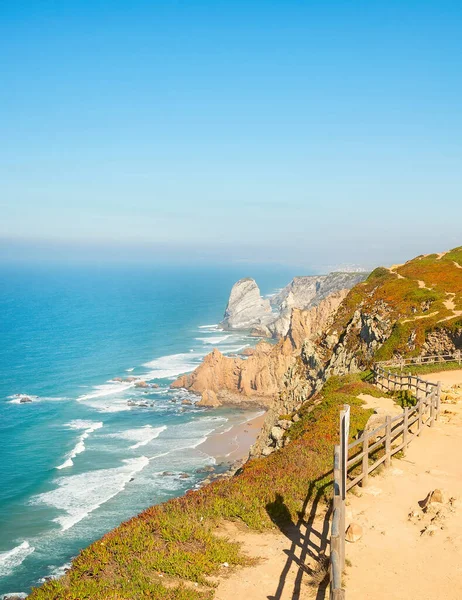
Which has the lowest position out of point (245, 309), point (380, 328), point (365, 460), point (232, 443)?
point (232, 443)

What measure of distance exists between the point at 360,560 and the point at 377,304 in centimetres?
3914

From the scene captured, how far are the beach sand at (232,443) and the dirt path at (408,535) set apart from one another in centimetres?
4459

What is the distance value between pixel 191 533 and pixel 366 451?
208 inches

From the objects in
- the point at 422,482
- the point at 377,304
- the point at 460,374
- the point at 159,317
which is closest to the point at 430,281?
the point at 377,304

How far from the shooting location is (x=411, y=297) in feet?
153

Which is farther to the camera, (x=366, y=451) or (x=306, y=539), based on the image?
(x=366, y=451)

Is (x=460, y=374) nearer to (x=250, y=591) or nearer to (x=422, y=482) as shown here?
(x=422, y=482)

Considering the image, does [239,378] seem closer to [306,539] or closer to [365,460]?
[365,460]

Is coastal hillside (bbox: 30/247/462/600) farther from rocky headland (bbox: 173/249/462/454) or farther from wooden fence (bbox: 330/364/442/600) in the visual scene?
rocky headland (bbox: 173/249/462/454)

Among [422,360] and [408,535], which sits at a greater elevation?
[408,535]

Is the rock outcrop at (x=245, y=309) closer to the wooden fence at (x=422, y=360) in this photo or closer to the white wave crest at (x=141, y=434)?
the white wave crest at (x=141, y=434)

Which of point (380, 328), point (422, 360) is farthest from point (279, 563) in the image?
point (380, 328)

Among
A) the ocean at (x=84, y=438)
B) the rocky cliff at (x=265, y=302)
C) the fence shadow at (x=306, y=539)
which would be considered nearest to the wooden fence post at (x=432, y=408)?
the fence shadow at (x=306, y=539)

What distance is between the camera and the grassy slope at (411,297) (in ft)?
129
